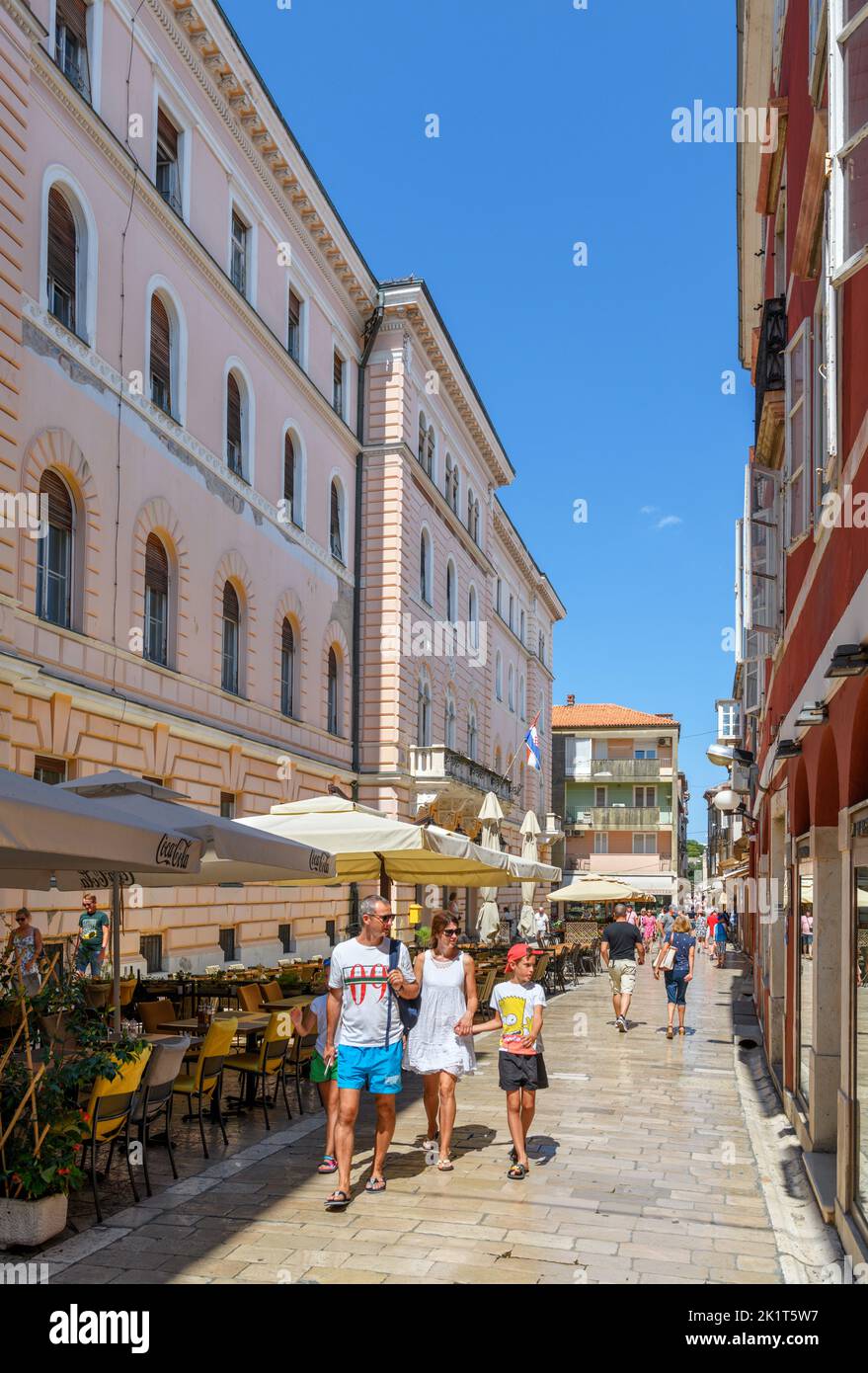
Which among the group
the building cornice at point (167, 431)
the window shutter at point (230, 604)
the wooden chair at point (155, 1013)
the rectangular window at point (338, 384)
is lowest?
the wooden chair at point (155, 1013)

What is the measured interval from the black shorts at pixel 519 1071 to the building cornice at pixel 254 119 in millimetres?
18267

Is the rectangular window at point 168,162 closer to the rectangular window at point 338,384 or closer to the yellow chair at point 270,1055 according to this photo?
the rectangular window at point 338,384

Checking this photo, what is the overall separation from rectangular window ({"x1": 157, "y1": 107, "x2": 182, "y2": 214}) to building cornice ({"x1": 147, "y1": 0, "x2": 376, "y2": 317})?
4.20 feet

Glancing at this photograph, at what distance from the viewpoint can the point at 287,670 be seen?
27.0 metres

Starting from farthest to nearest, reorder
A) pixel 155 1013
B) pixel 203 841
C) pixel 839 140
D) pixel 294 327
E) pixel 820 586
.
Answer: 1. pixel 294 327
2. pixel 155 1013
3. pixel 203 841
4. pixel 820 586
5. pixel 839 140

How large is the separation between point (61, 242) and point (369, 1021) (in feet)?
44.6

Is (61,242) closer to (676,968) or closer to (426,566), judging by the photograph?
(676,968)

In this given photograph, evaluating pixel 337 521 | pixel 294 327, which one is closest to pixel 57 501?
pixel 294 327

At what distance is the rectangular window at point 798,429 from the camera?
9.63m

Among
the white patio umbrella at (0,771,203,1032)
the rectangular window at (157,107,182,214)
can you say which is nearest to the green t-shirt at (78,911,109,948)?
the white patio umbrella at (0,771,203,1032)

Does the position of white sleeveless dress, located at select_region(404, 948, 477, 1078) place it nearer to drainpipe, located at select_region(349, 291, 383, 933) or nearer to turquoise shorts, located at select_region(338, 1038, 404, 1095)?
turquoise shorts, located at select_region(338, 1038, 404, 1095)

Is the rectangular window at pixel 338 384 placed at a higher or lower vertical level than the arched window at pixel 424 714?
higher

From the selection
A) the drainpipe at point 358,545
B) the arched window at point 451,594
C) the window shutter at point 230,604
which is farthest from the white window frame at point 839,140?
the arched window at point 451,594

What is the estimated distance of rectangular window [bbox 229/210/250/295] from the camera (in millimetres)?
24094
